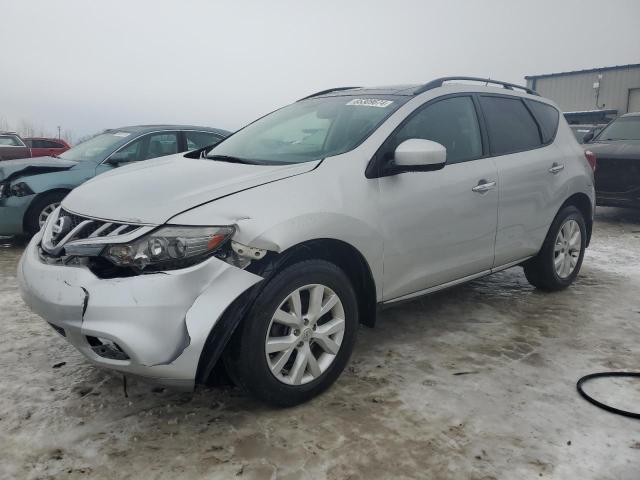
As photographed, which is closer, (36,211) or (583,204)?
(583,204)

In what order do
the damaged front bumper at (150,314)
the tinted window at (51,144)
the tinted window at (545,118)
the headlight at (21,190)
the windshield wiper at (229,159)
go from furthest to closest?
the tinted window at (51,144)
the headlight at (21,190)
the tinted window at (545,118)
the windshield wiper at (229,159)
the damaged front bumper at (150,314)

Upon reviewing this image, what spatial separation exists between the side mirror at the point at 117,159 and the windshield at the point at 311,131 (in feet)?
10.1

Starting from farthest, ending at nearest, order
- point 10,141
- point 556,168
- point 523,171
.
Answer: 1. point 10,141
2. point 556,168
3. point 523,171

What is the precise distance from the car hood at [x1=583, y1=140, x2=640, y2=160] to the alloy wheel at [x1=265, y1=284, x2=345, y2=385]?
6983mm

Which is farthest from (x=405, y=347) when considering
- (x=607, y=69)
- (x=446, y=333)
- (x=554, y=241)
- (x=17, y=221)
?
(x=607, y=69)

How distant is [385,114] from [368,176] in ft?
1.60

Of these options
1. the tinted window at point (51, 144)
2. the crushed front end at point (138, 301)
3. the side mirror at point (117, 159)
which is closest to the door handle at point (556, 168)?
the crushed front end at point (138, 301)

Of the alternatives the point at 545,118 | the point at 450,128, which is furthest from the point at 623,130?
the point at 450,128

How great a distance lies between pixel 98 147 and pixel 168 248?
16.5ft

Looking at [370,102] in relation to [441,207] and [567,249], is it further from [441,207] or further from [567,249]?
[567,249]

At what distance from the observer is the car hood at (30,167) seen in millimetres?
6012

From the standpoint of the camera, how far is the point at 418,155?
2.92 metres

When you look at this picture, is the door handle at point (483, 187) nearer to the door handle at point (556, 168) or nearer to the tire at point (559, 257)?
the door handle at point (556, 168)

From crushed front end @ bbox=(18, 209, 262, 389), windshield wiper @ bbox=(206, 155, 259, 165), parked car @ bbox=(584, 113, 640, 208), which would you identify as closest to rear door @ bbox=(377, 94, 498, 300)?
windshield wiper @ bbox=(206, 155, 259, 165)
